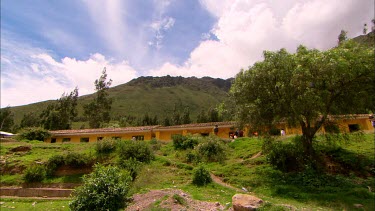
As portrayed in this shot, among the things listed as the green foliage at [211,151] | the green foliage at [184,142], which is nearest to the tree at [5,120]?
the green foliage at [184,142]

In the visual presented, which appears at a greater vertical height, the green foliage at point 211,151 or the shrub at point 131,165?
the green foliage at point 211,151

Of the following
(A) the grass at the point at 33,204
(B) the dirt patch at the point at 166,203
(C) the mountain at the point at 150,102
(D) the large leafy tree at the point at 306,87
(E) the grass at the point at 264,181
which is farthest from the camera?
(C) the mountain at the point at 150,102

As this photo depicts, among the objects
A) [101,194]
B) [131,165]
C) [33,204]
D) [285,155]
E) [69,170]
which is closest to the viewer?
[101,194]

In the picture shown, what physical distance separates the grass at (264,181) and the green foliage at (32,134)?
14.2 meters

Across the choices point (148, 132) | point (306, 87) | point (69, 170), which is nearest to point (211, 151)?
point (306, 87)

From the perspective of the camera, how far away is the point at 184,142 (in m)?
24.7

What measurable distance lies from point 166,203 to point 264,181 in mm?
7062

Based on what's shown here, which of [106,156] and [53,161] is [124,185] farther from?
[53,161]

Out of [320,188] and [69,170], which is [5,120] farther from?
[320,188]

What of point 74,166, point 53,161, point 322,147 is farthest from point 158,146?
point 322,147

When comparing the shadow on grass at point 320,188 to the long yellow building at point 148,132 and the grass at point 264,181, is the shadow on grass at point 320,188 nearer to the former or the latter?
the grass at point 264,181

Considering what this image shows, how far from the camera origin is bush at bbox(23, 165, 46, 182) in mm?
20297

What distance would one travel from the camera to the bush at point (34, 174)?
2030 centimetres

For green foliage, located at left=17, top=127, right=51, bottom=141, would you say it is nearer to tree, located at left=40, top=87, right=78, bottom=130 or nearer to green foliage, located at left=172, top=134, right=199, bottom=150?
tree, located at left=40, top=87, right=78, bottom=130
